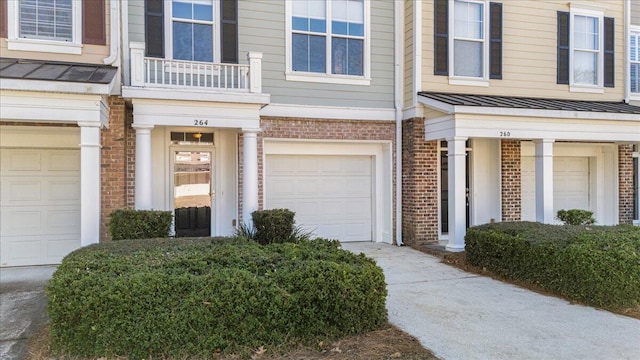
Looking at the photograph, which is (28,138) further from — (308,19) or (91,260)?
(308,19)

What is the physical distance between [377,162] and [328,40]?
3.05 metres

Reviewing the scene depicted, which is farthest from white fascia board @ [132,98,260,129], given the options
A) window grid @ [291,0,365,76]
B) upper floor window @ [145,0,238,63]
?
window grid @ [291,0,365,76]

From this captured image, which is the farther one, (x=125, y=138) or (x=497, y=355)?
(x=125, y=138)

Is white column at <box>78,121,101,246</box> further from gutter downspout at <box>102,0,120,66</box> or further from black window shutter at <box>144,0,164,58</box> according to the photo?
black window shutter at <box>144,0,164,58</box>

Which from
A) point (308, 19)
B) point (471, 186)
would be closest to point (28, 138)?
point (308, 19)

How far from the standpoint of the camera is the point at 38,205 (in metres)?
8.65

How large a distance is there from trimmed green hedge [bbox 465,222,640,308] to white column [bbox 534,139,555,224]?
234 cm

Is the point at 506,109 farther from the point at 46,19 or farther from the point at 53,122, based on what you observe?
the point at 46,19

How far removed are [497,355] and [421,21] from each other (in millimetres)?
8047

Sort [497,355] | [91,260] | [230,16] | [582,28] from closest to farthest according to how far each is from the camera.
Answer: [497,355] < [91,260] < [230,16] < [582,28]

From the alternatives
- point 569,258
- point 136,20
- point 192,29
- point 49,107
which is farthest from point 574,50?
point 49,107

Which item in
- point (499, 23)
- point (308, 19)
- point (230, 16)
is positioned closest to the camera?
point (230, 16)

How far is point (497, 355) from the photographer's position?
4.38 meters

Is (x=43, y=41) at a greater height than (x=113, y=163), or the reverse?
(x=43, y=41)
